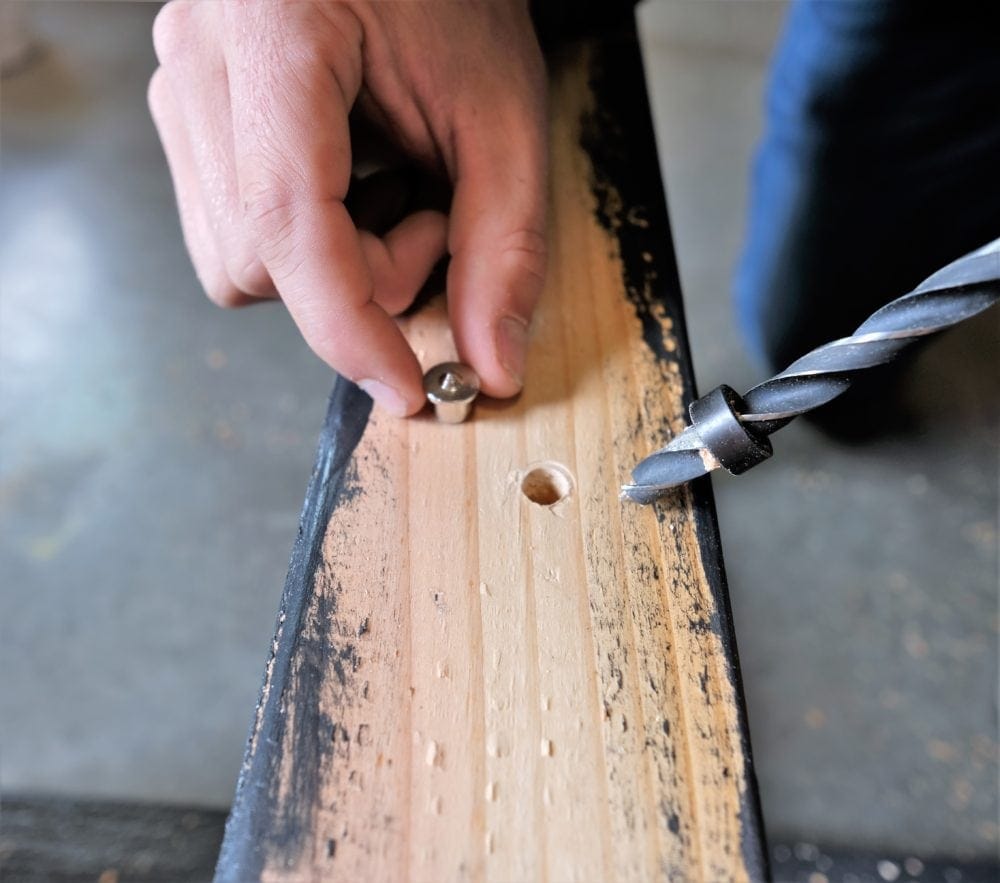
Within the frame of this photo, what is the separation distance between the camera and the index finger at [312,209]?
515 mm

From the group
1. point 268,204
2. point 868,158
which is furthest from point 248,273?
point 868,158

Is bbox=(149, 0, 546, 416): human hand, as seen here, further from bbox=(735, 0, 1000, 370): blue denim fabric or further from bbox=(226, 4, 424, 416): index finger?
bbox=(735, 0, 1000, 370): blue denim fabric

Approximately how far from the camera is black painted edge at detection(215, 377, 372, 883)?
381mm

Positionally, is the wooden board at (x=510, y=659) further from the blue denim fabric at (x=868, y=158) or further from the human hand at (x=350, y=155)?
the blue denim fabric at (x=868, y=158)

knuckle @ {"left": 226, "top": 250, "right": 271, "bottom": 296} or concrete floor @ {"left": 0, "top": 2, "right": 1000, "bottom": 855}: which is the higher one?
knuckle @ {"left": 226, "top": 250, "right": 271, "bottom": 296}

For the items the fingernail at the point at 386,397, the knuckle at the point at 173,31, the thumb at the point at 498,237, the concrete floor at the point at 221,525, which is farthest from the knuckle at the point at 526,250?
the concrete floor at the point at 221,525

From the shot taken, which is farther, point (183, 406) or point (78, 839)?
point (183, 406)

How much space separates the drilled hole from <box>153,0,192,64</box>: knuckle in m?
0.41

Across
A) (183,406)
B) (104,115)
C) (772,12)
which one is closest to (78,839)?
(183,406)

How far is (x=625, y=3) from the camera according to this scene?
2.38 ft

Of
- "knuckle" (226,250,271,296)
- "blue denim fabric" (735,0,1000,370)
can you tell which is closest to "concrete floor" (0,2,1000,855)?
"blue denim fabric" (735,0,1000,370)

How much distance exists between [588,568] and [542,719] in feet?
0.28

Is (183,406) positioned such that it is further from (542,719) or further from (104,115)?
(542,719)

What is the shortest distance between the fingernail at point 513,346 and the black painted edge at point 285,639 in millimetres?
93
